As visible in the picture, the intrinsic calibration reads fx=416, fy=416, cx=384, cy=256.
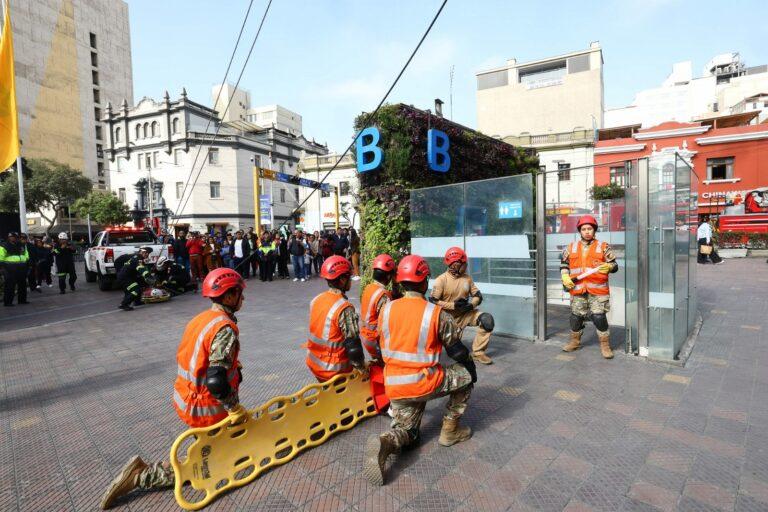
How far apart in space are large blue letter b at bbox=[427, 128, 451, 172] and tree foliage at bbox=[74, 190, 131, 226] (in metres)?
40.4

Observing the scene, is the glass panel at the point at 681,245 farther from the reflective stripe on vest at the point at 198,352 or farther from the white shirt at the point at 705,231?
the white shirt at the point at 705,231

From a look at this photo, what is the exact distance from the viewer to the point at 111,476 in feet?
10.2

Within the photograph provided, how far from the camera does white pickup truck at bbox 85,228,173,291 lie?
42.5 feet

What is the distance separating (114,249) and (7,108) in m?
4.48

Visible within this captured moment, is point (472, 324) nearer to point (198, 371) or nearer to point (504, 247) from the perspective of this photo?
point (504, 247)

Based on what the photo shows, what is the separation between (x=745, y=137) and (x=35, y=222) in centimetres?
6627

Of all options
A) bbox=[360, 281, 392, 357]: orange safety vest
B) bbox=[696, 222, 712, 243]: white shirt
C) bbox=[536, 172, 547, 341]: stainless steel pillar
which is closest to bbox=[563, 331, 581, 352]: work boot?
bbox=[536, 172, 547, 341]: stainless steel pillar

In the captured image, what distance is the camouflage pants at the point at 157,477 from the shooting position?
2805 mm

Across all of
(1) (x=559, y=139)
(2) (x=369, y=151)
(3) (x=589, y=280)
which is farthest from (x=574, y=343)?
(1) (x=559, y=139)

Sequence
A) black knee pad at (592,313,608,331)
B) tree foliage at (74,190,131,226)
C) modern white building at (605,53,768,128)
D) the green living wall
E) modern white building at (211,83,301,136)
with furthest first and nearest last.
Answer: modern white building at (211,83,301,136)
modern white building at (605,53,768,128)
tree foliage at (74,190,131,226)
the green living wall
black knee pad at (592,313,608,331)

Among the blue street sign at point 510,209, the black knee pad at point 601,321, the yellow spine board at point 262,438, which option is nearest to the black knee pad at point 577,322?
the black knee pad at point 601,321

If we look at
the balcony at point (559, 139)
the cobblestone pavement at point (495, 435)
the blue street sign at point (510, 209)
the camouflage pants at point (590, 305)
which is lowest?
the cobblestone pavement at point (495, 435)

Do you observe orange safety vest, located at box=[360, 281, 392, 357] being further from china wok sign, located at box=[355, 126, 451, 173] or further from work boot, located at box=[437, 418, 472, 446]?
china wok sign, located at box=[355, 126, 451, 173]

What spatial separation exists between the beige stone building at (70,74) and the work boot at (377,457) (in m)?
58.1
